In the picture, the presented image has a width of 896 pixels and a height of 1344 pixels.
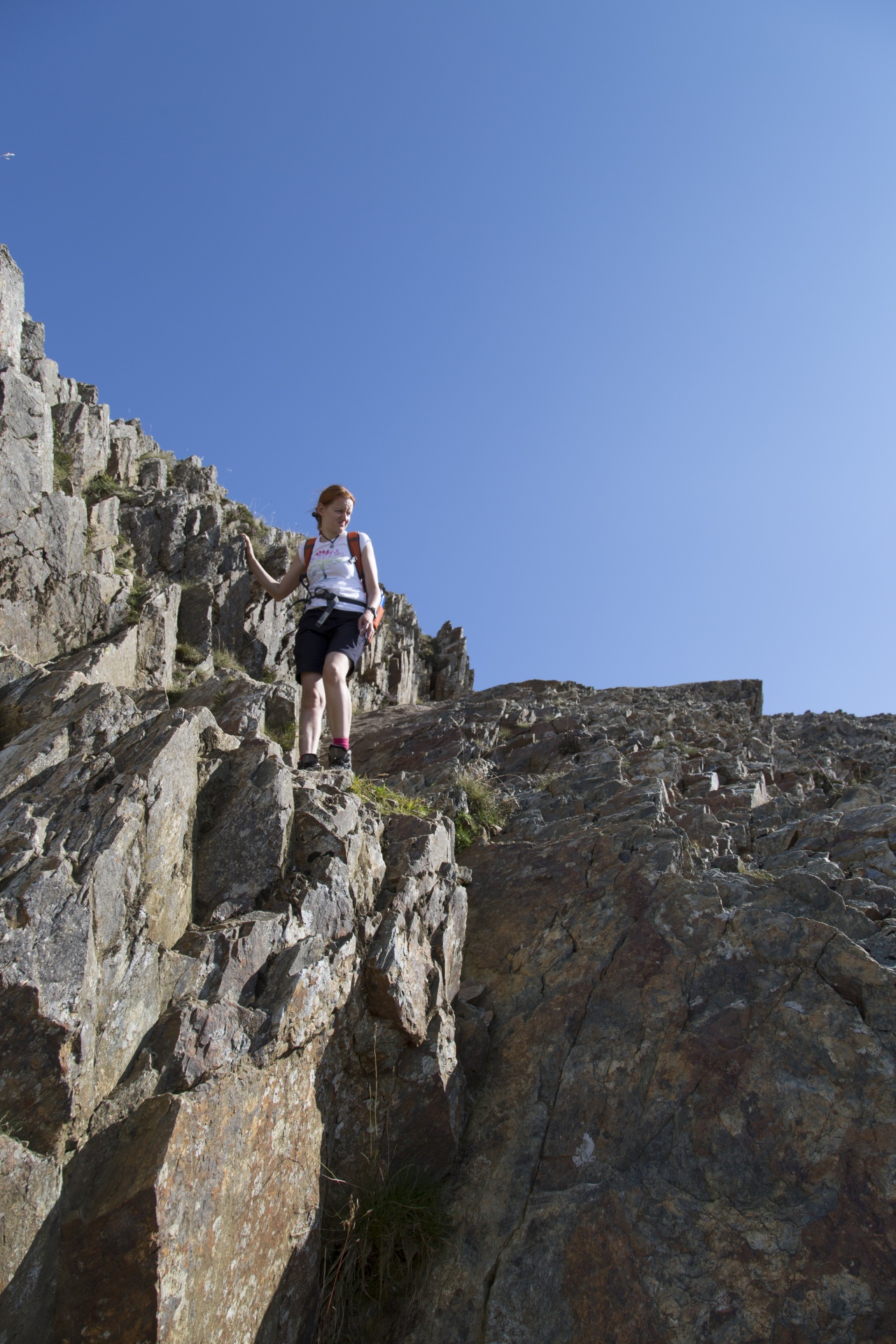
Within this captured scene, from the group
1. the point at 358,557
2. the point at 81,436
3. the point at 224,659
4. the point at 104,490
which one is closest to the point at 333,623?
the point at 358,557

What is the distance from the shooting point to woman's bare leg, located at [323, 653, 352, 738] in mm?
7395

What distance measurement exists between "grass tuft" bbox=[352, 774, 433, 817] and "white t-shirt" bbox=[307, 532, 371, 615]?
A: 166cm

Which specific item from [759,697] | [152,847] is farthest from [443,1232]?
[759,697]

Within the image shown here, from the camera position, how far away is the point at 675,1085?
4965 millimetres

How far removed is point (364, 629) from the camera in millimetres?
7730

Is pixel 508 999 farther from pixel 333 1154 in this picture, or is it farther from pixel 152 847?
pixel 152 847

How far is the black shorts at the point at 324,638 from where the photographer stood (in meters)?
7.59

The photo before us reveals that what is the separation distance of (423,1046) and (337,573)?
14.0ft

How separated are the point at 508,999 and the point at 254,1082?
89.7 inches

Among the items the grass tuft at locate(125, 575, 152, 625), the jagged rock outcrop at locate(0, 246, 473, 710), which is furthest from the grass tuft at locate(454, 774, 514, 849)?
the grass tuft at locate(125, 575, 152, 625)

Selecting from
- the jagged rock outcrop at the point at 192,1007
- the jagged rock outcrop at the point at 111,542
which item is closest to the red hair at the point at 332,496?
the jagged rock outcrop at the point at 192,1007

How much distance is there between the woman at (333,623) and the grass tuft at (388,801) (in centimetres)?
26

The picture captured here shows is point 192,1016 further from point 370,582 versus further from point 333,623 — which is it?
point 370,582

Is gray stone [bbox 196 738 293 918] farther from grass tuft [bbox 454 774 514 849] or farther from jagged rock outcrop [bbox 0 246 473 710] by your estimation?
jagged rock outcrop [bbox 0 246 473 710]
